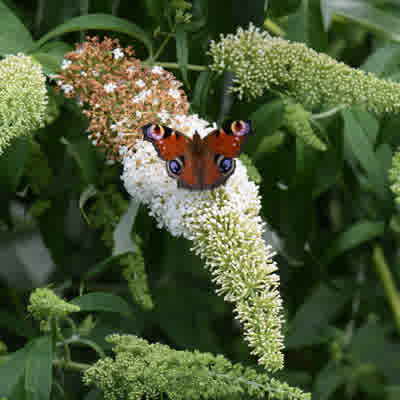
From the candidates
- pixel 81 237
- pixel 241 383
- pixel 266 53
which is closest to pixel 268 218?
pixel 266 53

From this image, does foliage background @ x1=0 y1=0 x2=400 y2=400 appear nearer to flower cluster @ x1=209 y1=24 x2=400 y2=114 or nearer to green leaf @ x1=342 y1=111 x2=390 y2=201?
green leaf @ x1=342 y1=111 x2=390 y2=201

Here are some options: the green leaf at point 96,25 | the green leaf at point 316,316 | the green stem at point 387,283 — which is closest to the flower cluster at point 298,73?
the green leaf at point 96,25

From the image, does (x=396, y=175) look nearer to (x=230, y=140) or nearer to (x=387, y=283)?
(x=230, y=140)

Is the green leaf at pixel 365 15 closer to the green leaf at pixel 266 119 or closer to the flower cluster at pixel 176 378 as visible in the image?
the green leaf at pixel 266 119

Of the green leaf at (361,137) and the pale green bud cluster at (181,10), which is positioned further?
the green leaf at (361,137)

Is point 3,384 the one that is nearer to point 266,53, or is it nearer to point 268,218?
point 268,218

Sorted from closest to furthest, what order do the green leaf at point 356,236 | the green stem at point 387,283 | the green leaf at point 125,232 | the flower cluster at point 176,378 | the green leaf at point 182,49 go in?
1. the flower cluster at point 176,378
2. the green leaf at point 182,49
3. the green leaf at point 125,232
4. the green leaf at point 356,236
5. the green stem at point 387,283
